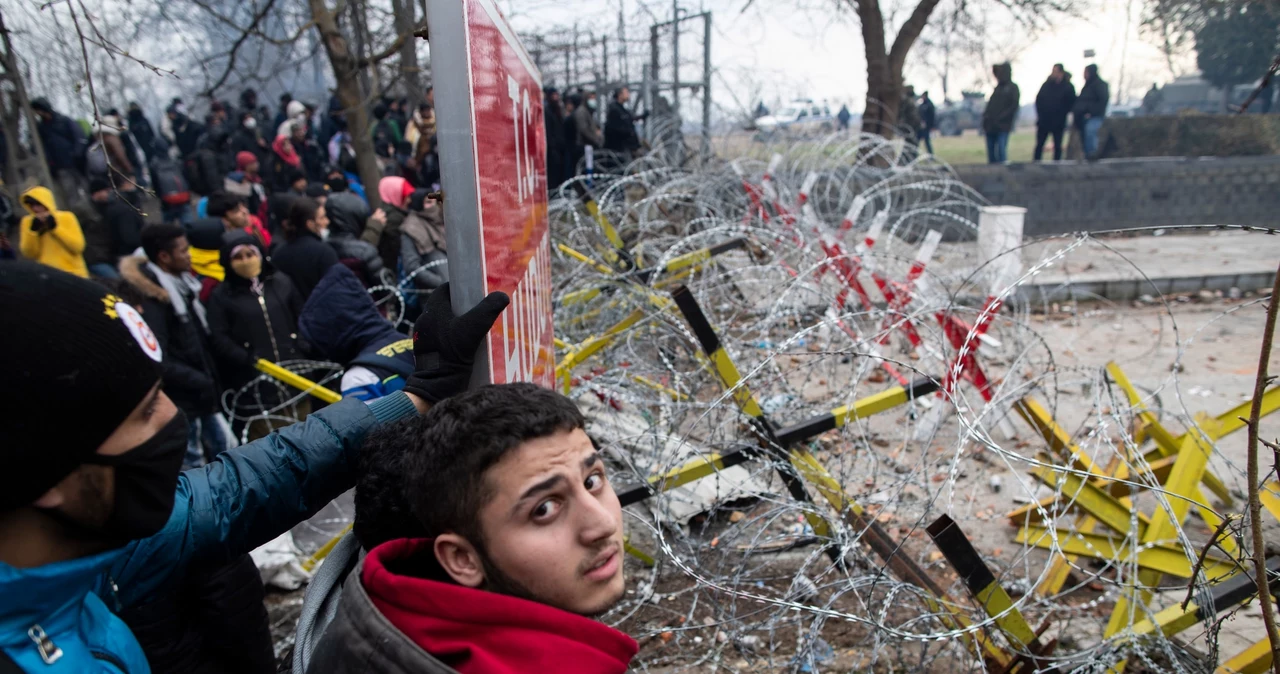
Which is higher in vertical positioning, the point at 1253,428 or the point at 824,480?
the point at 1253,428

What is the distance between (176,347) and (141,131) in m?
11.1

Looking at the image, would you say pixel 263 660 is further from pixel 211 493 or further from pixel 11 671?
pixel 11 671

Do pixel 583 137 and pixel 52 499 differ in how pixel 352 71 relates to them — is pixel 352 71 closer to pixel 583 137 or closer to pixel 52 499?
pixel 583 137

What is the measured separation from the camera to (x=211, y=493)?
1.59 meters

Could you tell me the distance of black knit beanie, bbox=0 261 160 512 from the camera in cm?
98

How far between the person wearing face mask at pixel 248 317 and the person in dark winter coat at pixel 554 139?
6.95 m

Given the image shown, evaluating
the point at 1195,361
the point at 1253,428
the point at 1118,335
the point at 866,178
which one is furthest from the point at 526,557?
the point at 866,178

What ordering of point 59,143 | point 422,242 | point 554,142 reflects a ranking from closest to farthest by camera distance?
point 422,242, point 59,143, point 554,142

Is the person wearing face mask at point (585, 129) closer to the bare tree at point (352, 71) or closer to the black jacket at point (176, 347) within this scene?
the bare tree at point (352, 71)

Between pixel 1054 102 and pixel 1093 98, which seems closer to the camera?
pixel 1054 102

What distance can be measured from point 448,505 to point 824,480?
2.01 meters

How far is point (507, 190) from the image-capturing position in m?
1.69

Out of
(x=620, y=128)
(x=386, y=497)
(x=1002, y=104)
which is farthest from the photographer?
(x=1002, y=104)

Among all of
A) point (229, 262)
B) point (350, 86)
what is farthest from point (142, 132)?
point (229, 262)
